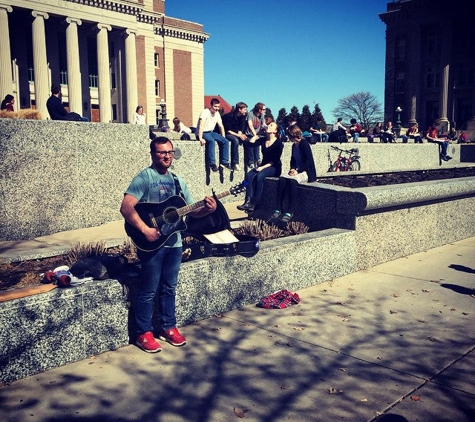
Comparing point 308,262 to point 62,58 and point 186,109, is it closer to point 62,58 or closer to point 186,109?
point 62,58

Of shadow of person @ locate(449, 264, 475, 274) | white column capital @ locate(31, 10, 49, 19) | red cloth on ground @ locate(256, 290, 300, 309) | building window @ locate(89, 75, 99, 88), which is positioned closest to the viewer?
red cloth on ground @ locate(256, 290, 300, 309)

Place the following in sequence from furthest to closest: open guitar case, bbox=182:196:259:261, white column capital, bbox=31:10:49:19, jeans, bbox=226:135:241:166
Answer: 1. white column capital, bbox=31:10:49:19
2. jeans, bbox=226:135:241:166
3. open guitar case, bbox=182:196:259:261

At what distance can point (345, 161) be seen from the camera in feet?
55.1

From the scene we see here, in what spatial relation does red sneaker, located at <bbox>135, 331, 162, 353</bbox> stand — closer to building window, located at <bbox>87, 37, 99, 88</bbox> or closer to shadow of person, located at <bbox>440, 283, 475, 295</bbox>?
shadow of person, located at <bbox>440, 283, 475, 295</bbox>

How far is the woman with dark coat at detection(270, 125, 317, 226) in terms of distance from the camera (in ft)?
26.8

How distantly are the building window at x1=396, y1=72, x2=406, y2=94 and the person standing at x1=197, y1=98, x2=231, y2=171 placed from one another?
65387 mm

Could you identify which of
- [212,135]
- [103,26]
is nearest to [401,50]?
[103,26]

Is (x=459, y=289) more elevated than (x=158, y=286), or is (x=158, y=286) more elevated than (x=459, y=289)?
(x=158, y=286)

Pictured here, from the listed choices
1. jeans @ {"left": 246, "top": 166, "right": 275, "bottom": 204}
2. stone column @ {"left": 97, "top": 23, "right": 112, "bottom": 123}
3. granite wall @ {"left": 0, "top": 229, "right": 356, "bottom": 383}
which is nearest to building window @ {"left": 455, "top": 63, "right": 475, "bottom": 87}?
stone column @ {"left": 97, "top": 23, "right": 112, "bottom": 123}

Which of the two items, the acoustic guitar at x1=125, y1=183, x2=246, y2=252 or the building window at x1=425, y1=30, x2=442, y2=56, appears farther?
the building window at x1=425, y1=30, x2=442, y2=56

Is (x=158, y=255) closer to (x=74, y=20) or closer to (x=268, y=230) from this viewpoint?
(x=268, y=230)

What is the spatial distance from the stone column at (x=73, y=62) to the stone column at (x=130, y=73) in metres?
5.74

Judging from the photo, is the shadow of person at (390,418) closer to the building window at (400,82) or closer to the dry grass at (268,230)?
the dry grass at (268,230)

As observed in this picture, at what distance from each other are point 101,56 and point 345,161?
4084cm
